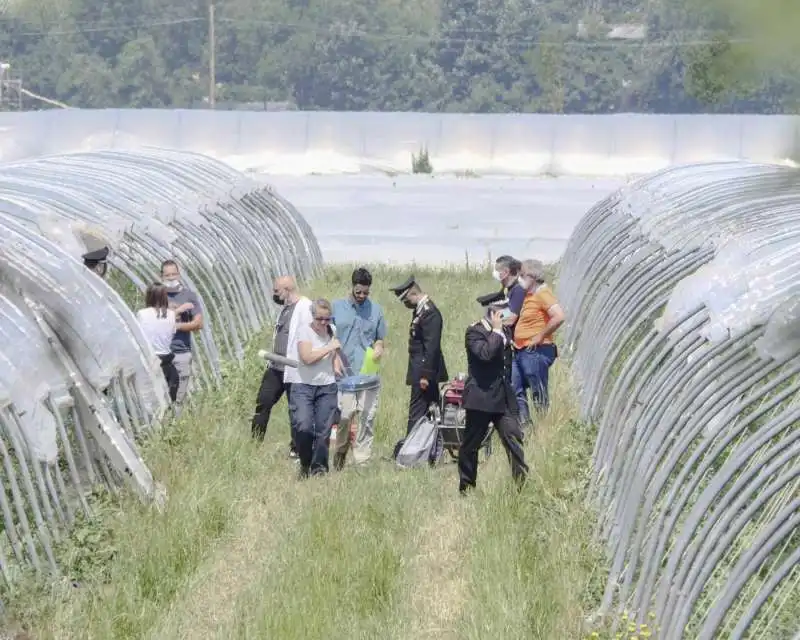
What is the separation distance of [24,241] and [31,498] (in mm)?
3027

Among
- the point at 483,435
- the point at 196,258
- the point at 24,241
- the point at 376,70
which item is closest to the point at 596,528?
the point at 483,435

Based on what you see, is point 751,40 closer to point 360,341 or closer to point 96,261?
point 360,341

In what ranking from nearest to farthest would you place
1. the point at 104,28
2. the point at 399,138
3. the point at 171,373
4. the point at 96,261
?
the point at 96,261 < the point at 171,373 < the point at 399,138 < the point at 104,28

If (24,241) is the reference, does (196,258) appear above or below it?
below

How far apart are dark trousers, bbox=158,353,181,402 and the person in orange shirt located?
2.89 metres

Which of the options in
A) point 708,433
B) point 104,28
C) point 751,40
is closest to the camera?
point 751,40

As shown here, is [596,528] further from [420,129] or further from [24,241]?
[420,129]

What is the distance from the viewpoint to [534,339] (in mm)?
13547

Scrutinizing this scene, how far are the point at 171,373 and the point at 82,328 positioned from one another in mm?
1762

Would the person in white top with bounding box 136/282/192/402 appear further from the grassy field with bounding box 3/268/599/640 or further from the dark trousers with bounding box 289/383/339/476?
the dark trousers with bounding box 289/383/339/476

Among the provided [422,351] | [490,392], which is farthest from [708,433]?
[422,351]

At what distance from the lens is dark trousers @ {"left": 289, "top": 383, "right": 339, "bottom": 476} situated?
39.2ft

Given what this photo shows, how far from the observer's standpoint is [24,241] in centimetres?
1204

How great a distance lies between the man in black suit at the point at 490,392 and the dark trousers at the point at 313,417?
4.04 ft
